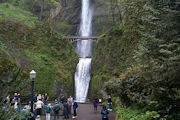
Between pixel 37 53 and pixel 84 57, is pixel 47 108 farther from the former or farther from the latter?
pixel 84 57

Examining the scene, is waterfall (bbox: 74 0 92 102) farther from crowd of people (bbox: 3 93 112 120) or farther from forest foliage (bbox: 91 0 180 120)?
forest foliage (bbox: 91 0 180 120)

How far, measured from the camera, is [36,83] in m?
23.7

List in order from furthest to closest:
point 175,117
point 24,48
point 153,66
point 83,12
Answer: point 83,12 < point 24,48 < point 153,66 < point 175,117

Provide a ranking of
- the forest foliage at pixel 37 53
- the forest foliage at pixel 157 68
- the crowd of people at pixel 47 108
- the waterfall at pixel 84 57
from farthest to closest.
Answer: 1. the waterfall at pixel 84 57
2. the forest foliage at pixel 37 53
3. the crowd of people at pixel 47 108
4. the forest foliage at pixel 157 68

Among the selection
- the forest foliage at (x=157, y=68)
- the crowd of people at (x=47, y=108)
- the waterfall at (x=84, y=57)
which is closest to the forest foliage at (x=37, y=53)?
the waterfall at (x=84, y=57)

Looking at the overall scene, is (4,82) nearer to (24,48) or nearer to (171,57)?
(171,57)

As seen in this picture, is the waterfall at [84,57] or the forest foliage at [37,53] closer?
the forest foliage at [37,53]

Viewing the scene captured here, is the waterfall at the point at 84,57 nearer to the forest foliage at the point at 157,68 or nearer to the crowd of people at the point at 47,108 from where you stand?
the crowd of people at the point at 47,108

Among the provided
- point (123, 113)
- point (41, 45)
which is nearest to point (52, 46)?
point (41, 45)

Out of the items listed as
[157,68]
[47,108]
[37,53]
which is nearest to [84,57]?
[37,53]

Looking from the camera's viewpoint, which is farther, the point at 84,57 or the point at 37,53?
the point at 84,57

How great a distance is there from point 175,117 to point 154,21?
5001 mm

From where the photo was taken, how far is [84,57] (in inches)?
1564

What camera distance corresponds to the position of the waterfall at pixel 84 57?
1154 inches
